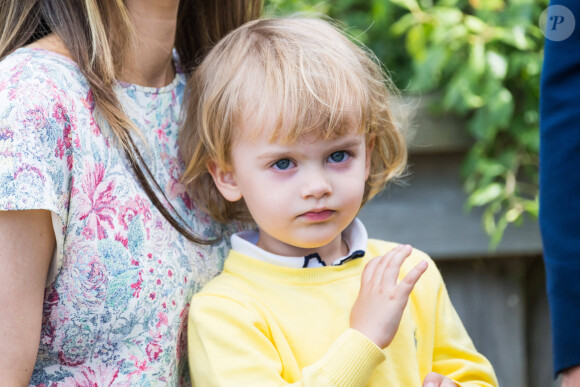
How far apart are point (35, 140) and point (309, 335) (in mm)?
619

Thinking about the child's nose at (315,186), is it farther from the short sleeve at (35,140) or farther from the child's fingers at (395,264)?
the short sleeve at (35,140)

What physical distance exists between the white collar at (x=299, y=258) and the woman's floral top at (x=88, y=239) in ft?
0.41

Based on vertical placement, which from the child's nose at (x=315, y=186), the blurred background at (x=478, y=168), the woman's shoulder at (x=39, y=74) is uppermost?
the woman's shoulder at (x=39, y=74)

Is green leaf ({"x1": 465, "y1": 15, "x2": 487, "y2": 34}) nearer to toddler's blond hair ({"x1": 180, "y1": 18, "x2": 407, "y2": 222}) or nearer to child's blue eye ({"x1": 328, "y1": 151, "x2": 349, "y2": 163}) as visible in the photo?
toddler's blond hair ({"x1": 180, "y1": 18, "x2": 407, "y2": 222})

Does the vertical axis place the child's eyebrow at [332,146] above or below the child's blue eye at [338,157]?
above

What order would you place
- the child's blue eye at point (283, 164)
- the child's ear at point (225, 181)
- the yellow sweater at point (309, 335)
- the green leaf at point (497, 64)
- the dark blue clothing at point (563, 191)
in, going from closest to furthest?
the dark blue clothing at point (563, 191), the yellow sweater at point (309, 335), the child's blue eye at point (283, 164), the child's ear at point (225, 181), the green leaf at point (497, 64)

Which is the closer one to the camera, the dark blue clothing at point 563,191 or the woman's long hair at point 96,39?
the dark blue clothing at point 563,191

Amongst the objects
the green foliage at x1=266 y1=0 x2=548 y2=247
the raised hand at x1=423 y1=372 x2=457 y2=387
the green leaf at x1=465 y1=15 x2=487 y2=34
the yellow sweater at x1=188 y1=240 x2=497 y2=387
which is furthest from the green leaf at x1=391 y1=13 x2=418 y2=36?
the raised hand at x1=423 y1=372 x2=457 y2=387

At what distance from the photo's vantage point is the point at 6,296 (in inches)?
55.6

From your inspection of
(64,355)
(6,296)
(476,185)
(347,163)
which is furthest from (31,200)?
(476,185)

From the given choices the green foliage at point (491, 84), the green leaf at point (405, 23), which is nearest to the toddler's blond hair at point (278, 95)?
the green foliage at point (491, 84)

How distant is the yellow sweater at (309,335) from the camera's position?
1.52 metres

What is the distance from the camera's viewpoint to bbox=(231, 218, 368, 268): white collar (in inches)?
66.2

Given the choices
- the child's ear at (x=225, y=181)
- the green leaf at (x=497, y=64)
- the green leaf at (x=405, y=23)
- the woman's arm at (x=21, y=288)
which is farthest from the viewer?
the green leaf at (x=405, y=23)
